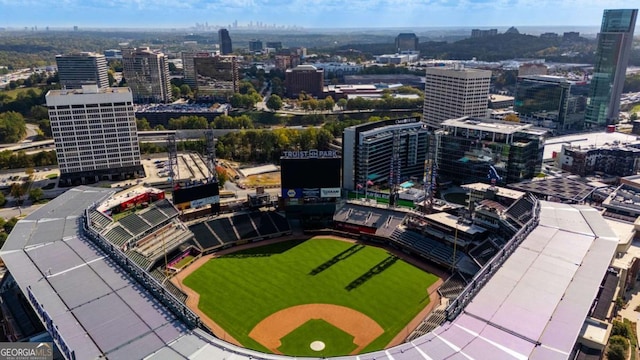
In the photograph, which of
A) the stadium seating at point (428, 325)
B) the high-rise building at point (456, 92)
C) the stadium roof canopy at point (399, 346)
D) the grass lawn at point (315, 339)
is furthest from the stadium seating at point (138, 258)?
the high-rise building at point (456, 92)

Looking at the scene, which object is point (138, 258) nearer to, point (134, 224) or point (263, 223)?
point (134, 224)

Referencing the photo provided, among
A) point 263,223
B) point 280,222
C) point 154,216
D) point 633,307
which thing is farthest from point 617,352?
point 154,216

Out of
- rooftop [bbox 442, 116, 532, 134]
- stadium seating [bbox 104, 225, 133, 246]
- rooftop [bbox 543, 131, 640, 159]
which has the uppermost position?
rooftop [bbox 442, 116, 532, 134]

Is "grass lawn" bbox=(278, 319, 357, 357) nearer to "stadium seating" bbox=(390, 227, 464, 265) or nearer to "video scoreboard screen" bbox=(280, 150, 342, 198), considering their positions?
"stadium seating" bbox=(390, 227, 464, 265)

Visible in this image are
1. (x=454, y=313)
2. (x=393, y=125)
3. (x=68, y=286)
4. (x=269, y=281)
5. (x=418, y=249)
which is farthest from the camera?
(x=393, y=125)

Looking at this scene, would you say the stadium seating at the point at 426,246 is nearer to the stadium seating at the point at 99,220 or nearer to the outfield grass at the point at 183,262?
the outfield grass at the point at 183,262

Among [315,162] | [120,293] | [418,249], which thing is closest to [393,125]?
[315,162]

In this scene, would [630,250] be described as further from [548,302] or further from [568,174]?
[568,174]

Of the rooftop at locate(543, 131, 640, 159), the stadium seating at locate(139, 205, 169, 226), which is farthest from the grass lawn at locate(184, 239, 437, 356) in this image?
the rooftop at locate(543, 131, 640, 159)
